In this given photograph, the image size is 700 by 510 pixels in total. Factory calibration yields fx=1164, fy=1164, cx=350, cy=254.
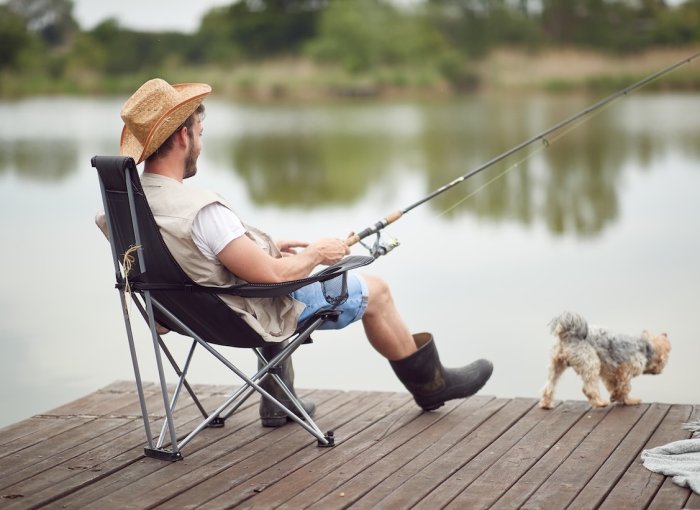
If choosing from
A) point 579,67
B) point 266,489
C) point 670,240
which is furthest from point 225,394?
point 579,67

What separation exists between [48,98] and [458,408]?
23408 millimetres

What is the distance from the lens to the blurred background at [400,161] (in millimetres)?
5688

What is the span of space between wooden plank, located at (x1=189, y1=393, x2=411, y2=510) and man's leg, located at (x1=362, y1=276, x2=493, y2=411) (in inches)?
5.1

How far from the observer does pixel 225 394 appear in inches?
163

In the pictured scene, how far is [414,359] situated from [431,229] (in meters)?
6.00

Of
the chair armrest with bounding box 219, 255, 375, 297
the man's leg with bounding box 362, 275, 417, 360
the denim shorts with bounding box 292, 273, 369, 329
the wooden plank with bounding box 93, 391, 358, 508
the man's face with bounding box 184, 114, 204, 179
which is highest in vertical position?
the man's face with bounding box 184, 114, 204, 179

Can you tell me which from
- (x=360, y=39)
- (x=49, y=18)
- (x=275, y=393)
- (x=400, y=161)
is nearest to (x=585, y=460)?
(x=275, y=393)

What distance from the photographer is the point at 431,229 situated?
9633mm

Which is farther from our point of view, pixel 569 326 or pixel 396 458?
pixel 569 326

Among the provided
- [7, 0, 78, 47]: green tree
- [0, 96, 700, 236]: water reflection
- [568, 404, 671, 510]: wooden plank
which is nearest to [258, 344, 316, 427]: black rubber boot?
[568, 404, 671, 510]: wooden plank

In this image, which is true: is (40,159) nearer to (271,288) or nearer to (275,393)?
(275,393)

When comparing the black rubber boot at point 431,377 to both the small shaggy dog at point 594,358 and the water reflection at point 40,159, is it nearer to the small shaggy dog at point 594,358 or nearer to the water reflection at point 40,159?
the small shaggy dog at point 594,358

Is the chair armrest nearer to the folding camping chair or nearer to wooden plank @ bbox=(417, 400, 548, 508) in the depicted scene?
the folding camping chair

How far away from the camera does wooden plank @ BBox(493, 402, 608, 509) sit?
291 cm
